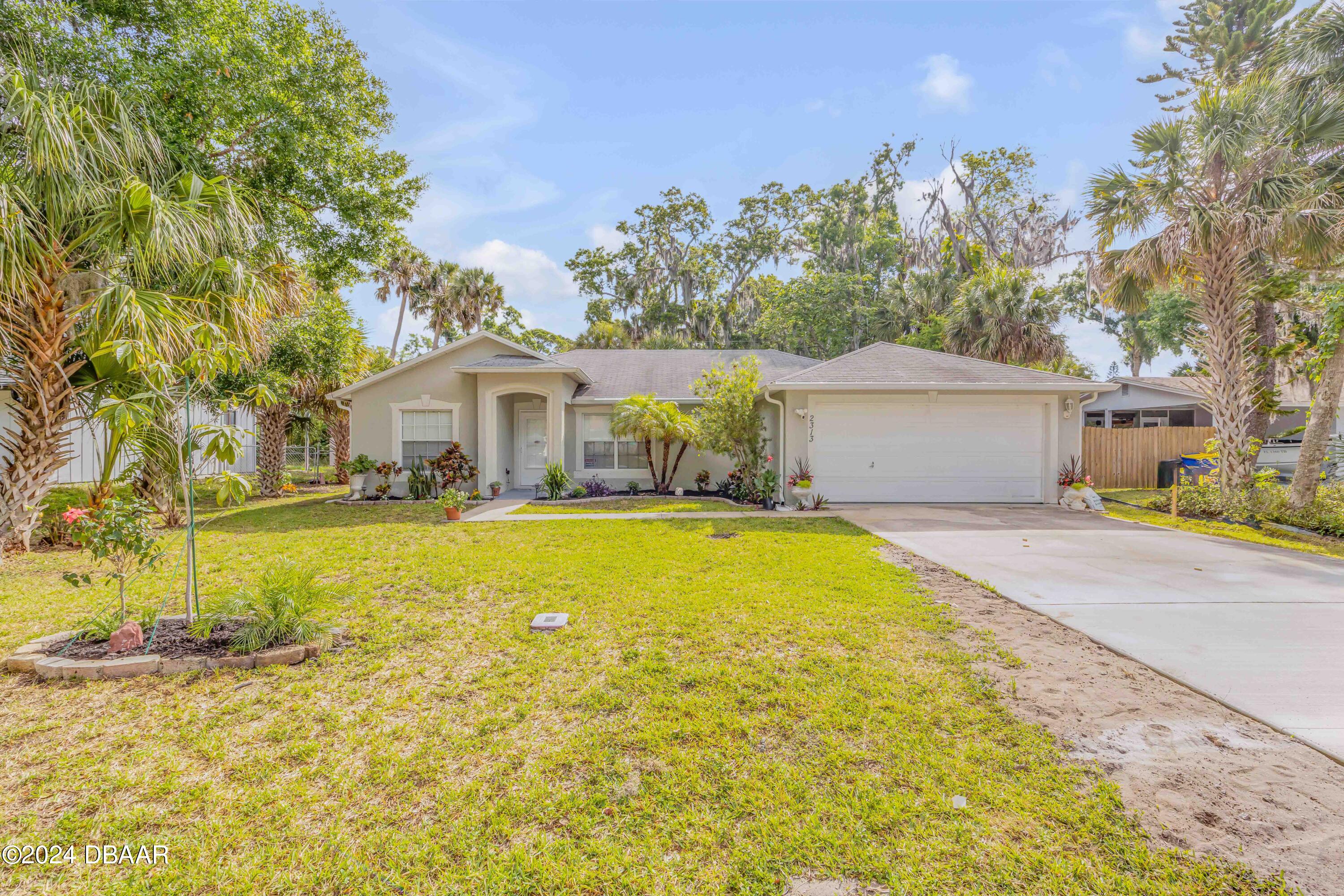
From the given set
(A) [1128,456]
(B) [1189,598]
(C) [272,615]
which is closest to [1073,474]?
(A) [1128,456]

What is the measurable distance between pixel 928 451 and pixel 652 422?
19.8 ft

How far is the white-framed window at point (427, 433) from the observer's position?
13781 mm

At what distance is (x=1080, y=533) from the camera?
869cm

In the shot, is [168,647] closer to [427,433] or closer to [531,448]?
[427,433]

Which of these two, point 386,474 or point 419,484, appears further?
point 419,484

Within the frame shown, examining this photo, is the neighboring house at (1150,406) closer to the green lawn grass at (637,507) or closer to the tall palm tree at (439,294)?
the green lawn grass at (637,507)

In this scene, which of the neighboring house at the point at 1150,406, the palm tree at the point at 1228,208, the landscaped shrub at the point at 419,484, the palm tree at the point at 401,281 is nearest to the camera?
the palm tree at the point at 1228,208

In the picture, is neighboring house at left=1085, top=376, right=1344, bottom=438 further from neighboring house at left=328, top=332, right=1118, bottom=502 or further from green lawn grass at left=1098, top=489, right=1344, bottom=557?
neighboring house at left=328, top=332, right=1118, bottom=502

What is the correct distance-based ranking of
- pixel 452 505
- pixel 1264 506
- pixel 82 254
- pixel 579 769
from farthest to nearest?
pixel 452 505 < pixel 1264 506 < pixel 82 254 < pixel 579 769

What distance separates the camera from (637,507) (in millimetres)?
11617

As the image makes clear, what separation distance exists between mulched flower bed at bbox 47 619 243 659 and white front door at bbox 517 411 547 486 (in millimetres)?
10763

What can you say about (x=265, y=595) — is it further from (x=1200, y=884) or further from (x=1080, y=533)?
(x=1080, y=533)

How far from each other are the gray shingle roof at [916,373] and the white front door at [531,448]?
6.56 metres

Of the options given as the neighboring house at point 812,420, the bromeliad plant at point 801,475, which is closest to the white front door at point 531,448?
the neighboring house at point 812,420
